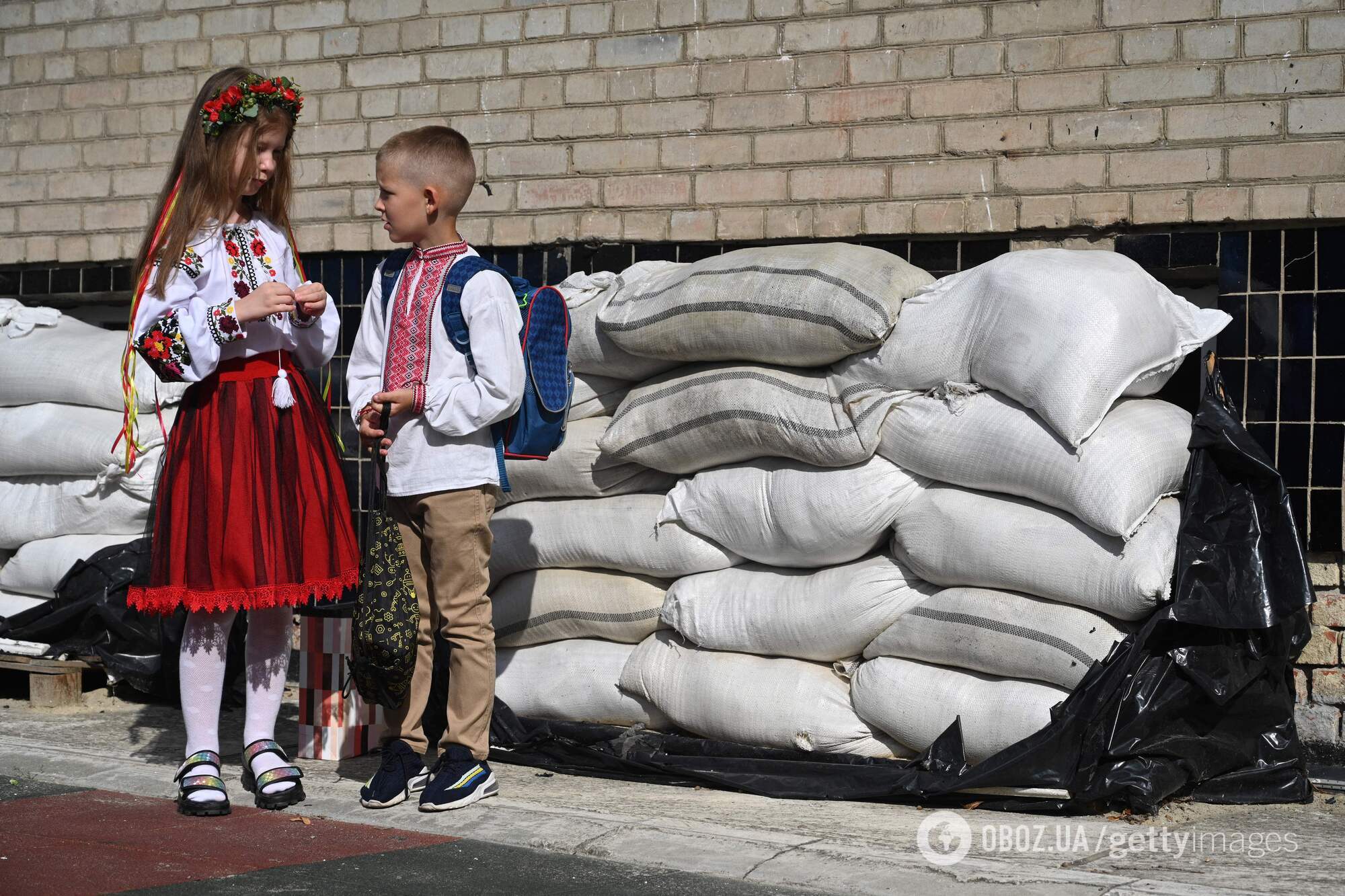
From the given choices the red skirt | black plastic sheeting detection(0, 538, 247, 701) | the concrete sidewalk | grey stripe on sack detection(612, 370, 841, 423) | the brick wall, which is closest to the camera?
the concrete sidewalk

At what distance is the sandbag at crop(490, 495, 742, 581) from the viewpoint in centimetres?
423

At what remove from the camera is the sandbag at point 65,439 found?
17.0 feet

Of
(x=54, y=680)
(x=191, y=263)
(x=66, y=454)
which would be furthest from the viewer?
(x=66, y=454)

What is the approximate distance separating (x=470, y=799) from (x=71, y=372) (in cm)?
271

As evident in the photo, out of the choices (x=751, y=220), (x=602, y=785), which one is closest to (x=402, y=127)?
(x=751, y=220)

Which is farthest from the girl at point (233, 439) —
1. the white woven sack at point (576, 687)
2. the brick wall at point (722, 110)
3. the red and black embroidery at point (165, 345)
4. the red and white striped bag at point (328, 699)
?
the brick wall at point (722, 110)

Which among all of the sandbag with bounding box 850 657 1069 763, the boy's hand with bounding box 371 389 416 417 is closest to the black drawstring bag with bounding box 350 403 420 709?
the boy's hand with bounding box 371 389 416 417

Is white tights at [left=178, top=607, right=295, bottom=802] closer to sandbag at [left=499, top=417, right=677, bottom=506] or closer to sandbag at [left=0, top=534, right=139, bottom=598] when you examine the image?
sandbag at [left=499, top=417, right=677, bottom=506]

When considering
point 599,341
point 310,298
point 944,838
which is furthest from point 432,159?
point 944,838

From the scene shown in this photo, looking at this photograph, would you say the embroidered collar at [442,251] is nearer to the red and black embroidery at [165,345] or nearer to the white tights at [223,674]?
the red and black embroidery at [165,345]

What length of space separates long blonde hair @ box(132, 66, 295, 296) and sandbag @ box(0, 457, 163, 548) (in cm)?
171

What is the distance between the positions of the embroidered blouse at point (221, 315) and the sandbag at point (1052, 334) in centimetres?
150

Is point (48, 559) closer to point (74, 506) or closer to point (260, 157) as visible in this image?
point (74, 506)

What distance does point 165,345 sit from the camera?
351 cm
